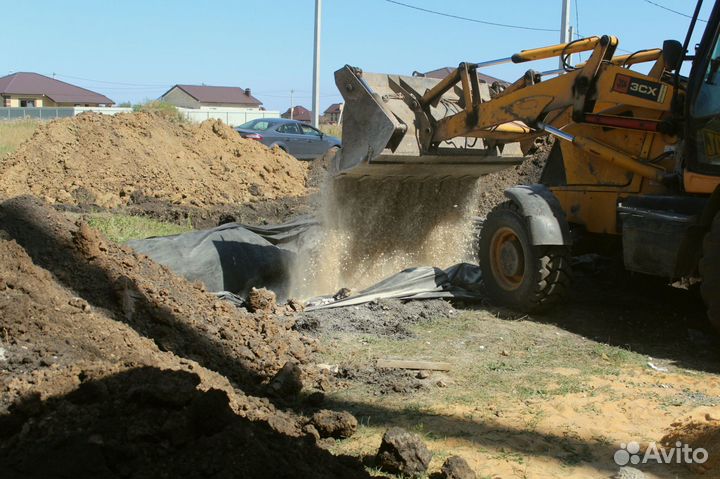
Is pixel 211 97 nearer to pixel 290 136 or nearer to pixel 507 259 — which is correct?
pixel 290 136

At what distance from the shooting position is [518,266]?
823 cm

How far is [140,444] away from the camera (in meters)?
3.44

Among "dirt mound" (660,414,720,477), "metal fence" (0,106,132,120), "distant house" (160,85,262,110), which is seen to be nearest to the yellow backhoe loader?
"dirt mound" (660,414,720,477)

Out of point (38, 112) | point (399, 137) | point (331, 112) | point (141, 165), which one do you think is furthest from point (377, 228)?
point (331, 112)

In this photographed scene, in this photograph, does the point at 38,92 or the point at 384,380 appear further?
the point at 38,92

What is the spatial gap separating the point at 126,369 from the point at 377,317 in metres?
3.79

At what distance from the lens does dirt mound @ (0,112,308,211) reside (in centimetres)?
1530

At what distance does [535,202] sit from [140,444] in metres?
5.51

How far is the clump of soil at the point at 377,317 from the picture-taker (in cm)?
747

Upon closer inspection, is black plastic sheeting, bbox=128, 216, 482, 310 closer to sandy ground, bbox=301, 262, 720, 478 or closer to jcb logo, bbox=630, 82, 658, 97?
sandy ground, bbox=301, 262, 720, 478

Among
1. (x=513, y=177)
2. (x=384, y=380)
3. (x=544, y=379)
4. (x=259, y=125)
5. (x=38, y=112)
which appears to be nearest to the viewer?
(x=384, y=380)

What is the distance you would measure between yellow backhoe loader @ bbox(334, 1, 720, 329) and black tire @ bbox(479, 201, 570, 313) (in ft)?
0.04

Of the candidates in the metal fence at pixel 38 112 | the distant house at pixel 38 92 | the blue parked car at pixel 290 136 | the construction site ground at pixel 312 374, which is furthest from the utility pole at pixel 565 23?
the distant house at pixel 38 92

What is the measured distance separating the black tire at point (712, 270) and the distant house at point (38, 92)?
6779 centimetres
